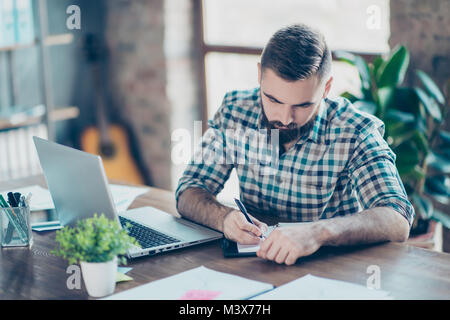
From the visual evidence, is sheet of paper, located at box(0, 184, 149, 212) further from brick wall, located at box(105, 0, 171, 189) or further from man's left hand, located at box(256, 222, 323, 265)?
brick wall, located at box(105, 0, 171, 189)

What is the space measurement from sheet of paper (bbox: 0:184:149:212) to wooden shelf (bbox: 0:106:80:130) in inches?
54.8

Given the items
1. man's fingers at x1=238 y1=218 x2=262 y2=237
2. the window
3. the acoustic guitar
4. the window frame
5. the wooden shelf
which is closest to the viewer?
man's fingers at x1=238 y1=218 x2=262 y2=237

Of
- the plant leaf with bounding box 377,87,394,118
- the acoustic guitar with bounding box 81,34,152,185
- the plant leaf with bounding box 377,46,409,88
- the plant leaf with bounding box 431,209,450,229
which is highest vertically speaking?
the plant leaf with bounding box 377,46,409,88

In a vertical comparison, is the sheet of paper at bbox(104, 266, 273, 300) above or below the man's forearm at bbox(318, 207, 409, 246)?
below

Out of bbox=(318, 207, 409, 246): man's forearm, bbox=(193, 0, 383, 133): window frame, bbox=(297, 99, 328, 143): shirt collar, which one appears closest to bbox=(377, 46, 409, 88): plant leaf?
bbox=(297, 99, 328, 143): shirt collar

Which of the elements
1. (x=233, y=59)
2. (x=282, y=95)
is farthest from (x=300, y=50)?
(x=233, y=59)

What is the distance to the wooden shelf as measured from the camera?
3.55 meters

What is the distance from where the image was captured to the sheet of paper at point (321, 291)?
4.27 feet

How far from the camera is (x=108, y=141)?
4059mm

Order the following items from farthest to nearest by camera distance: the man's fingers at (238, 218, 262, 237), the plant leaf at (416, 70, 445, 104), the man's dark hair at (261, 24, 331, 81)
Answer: the plant leaf at (416, 70, 445, 104) < the man's dark hair at (261, 24, 331, 81) < the man's fingers at (238, 218, 262, 237)

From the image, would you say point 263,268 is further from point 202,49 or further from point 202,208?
point 202,49

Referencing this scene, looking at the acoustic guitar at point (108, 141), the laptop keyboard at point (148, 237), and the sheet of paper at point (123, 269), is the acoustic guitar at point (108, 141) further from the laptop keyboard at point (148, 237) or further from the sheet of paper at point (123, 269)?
the sheet of paper at point (123, 269)

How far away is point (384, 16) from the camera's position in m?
3.01
